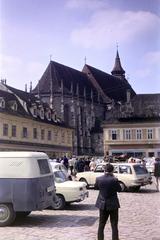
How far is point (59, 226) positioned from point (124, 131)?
173 feet

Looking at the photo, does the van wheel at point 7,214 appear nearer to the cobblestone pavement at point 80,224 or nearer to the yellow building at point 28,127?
the cobblestone pavement at point 80,224

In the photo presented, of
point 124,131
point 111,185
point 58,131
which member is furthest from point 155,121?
point 111,185

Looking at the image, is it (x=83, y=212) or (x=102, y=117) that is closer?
(x=83, y=212)

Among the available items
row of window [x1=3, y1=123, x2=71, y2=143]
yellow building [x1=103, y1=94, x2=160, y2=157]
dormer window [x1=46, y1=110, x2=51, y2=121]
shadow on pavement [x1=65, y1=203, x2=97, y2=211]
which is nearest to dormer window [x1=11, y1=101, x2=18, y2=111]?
row of window [x1=3, y1=123, x2=71, y2=143]

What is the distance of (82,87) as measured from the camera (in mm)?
90188

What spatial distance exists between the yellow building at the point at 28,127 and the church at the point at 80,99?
11.6 m

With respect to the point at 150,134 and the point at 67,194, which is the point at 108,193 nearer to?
the point at 67,194

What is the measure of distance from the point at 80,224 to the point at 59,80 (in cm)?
7153

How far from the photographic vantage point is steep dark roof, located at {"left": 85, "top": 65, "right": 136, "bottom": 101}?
97.8m

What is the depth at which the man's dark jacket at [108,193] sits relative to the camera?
870 cm

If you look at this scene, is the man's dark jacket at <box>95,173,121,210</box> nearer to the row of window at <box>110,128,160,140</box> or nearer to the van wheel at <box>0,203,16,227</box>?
the van wheel at <box>0,203,16,227</box>

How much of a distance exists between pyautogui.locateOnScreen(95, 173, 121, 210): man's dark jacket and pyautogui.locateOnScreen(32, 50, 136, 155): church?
63.8m

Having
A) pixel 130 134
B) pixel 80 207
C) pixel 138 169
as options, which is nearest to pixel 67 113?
pixel 130 134

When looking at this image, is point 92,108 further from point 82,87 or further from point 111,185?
point 111,185
